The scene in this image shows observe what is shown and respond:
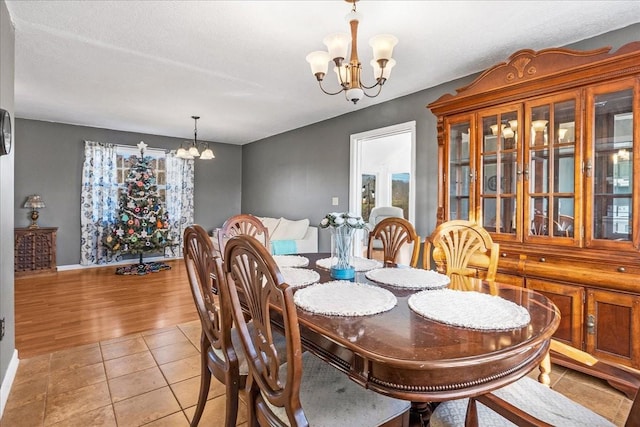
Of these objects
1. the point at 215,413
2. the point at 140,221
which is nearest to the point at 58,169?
the point at 140,221

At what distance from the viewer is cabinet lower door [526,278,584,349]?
2.15 meters

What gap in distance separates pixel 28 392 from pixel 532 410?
269 centimetres

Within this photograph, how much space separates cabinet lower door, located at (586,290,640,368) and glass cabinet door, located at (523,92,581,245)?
38cm

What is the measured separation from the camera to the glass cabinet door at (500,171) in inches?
99.0

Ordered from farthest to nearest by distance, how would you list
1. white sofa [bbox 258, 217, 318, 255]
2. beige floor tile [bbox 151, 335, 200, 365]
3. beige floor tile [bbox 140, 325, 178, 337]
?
1. white sofa [bbox 258, 217, 318, 255]
2. beige floor tile [bbox 140, 325, 178, 337]
3. beige floor tile [bbox 151, 335, 200, 365]

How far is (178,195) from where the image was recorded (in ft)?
21.5

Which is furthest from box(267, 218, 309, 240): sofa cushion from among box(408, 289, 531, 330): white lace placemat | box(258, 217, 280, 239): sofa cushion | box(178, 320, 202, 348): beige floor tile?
box(408, 289, 531, 330): white lace placemat

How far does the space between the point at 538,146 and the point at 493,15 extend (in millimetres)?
943

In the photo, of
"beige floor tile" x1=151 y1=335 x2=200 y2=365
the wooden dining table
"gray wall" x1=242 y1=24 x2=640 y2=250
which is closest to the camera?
the wooden dining table

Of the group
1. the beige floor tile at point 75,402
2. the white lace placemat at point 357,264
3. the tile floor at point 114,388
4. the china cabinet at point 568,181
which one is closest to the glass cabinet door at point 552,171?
the china cabinet at point 568,181

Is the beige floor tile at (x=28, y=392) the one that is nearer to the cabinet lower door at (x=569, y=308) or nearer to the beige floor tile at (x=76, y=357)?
the beige floor tile at (x=76, y=357)

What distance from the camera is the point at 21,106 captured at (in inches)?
175

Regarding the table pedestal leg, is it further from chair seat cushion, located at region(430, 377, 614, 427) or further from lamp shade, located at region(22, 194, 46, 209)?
lamp shade, located at region(22, 194, 46, 209)

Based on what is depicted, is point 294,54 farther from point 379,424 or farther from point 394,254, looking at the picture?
point 379,424
